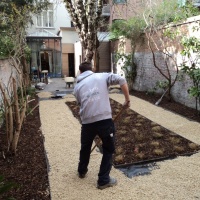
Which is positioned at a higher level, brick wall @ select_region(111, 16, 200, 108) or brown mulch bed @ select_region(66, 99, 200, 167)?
brick wall @ select_region(111, 16, 200, 108)

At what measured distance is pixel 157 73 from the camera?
370 inches

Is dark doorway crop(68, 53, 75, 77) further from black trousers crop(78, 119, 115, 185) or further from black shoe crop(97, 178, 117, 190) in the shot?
black shoe crop(97, 178, 117, 190)

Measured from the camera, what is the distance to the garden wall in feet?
23.7

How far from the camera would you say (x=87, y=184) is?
10.4ft

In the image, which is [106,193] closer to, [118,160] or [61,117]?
[118,160]

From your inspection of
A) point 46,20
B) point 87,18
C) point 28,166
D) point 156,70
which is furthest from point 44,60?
point 28,166

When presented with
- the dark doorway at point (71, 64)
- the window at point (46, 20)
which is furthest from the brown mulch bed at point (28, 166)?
the window at point (46, 20)

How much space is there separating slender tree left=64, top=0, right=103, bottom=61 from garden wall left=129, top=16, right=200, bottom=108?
244cm

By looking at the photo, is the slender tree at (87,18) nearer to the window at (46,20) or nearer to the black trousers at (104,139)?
the black trousers at (104,139)

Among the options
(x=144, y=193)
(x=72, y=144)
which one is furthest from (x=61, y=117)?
(x=144, y=193)

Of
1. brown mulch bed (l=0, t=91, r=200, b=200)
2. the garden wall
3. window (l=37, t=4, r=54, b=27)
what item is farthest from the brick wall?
window (l=37, t=4, r=54, b=27)

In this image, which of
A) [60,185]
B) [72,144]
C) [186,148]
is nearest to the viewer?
[60,185]

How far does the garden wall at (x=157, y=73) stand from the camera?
7.23m

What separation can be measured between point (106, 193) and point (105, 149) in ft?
1.87
